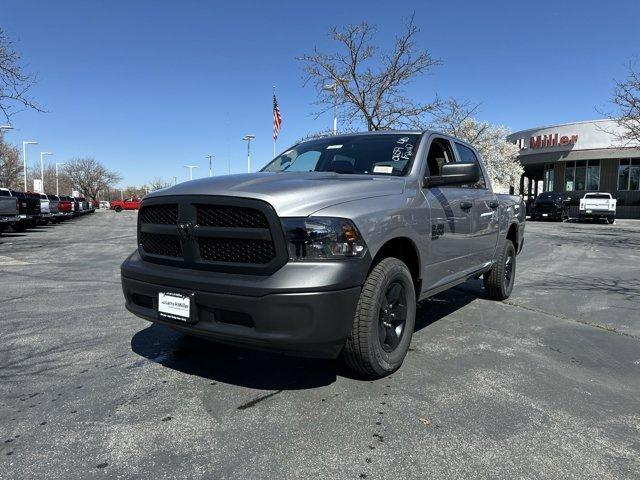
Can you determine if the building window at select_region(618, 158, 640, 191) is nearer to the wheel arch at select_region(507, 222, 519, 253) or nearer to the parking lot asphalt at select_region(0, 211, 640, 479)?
the wheel arch at select_region(507, 222, 519, 253)

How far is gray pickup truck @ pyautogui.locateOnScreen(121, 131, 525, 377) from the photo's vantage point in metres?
2.75

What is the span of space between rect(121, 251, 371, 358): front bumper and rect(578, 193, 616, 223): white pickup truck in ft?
97.3

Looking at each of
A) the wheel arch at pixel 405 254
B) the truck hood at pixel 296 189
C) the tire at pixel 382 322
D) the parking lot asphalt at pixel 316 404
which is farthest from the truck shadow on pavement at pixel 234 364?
the truck hood at pixel 296 189

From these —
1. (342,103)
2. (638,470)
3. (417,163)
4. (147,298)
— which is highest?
(342,103)

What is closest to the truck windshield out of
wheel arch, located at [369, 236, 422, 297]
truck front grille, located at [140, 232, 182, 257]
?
wheel arch, located at [369, 236, 422, 297]

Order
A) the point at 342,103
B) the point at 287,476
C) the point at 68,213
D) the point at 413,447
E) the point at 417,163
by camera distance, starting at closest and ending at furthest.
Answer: the point at 287,476
the point at 413,447
the point at 417,163
the point at 342,103
the point at 68,213

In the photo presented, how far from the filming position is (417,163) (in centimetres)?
398

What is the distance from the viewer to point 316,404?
2.98m

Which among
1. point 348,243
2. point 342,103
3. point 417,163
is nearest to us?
point 348,243

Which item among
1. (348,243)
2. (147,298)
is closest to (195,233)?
(147,298)

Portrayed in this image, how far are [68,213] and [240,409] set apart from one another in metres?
32.2

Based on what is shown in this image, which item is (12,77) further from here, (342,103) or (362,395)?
(362,395)

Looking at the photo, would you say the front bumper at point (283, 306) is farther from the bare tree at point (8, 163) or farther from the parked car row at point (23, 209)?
the bare tree at point (8, 163)

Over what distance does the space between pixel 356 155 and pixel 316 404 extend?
224 centimetres
